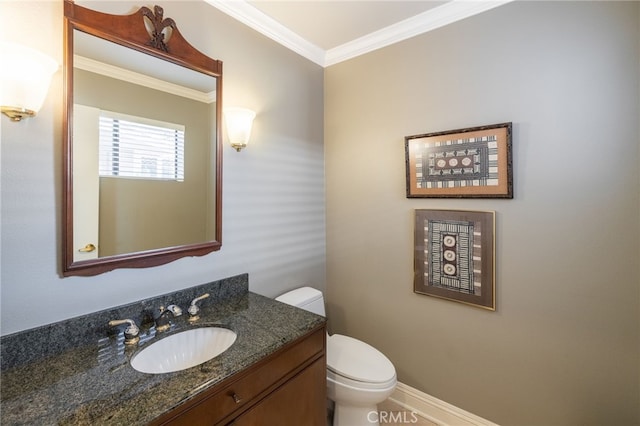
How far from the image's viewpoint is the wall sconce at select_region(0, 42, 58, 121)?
90 centimetres

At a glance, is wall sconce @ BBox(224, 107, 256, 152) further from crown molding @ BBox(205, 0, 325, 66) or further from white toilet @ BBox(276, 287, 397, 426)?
white toilet @ BBox(276, 287, 397, 426)

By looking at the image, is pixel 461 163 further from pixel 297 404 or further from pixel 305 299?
pixel 297 404

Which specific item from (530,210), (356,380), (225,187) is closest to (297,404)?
(356,380)

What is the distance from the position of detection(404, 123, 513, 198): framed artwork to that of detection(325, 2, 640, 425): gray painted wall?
0.06 meters

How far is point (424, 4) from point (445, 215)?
→ 1238mm

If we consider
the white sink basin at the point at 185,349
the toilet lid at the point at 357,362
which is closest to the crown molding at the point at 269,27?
the white sink basin at the point at 185,349

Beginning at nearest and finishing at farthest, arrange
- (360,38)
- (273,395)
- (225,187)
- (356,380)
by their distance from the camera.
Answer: (273,395) < (356,380) < (225,187) < (360,38)

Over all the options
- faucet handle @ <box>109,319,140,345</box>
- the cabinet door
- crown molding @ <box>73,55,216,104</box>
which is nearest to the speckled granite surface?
faucet handle @ <box>109,319,140,345</box>

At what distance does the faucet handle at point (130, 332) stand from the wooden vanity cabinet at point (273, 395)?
46cm

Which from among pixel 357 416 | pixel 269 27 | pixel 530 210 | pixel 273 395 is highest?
pixel 269 27

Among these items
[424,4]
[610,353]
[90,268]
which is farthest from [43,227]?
[610,353]

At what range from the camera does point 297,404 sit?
1186mm

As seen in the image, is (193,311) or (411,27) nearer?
(193,311)

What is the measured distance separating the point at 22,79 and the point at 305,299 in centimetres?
160
